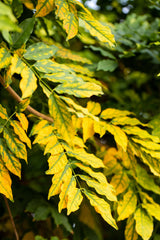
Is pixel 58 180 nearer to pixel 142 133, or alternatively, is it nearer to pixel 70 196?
pixel 70 196

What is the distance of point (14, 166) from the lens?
667 mm

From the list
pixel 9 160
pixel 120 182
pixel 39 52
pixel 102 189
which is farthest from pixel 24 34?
pixel 120 182

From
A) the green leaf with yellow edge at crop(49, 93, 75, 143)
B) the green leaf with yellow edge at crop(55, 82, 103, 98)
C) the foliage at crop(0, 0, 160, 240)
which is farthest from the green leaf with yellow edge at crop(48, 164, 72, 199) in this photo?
the green leaf with yellow edge at crop(55, 82, 103, 98)

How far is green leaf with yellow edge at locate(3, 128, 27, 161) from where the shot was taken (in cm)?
67

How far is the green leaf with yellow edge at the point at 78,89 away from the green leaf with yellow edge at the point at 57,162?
7.4 inches

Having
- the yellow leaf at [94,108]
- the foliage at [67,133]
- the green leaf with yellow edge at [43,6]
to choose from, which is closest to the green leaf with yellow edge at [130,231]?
the foliage at [67,133]

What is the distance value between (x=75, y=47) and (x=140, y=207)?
4.70 feet

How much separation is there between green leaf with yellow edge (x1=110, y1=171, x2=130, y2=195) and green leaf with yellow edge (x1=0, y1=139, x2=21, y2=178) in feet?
1.17

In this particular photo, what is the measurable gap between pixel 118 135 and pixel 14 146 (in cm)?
32

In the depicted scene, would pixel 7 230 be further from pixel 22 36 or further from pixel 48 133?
pixel 22 36

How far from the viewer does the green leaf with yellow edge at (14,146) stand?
667 mm

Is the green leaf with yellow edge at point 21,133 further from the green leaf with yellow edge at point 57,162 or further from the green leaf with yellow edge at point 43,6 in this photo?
the green leaf with yellow edge at point 43,6

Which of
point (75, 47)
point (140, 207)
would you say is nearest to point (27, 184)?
point (140, 207)

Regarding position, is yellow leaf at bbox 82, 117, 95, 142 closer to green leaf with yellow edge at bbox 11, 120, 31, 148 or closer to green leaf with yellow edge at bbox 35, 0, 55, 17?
green leaf with yellow edge at bbox 11, 120, 31, 148
